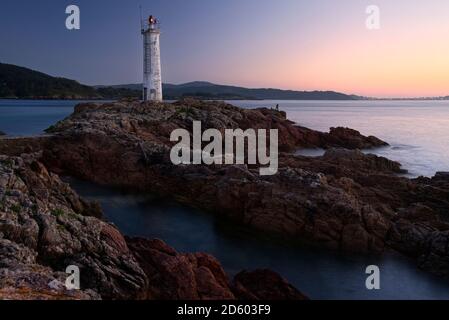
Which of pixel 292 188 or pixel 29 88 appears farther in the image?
pixel 29 88

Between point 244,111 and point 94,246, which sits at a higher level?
point 244,111

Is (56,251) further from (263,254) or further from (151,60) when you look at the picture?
(151,60)

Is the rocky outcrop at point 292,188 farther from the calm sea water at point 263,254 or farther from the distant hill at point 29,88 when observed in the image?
the distant hill at point 29,88

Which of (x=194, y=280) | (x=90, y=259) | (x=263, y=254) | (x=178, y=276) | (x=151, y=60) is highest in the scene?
(x=151, y=60)

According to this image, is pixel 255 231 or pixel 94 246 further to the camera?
pixel 255 231

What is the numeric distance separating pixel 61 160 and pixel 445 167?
100 ft

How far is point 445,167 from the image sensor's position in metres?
34.5

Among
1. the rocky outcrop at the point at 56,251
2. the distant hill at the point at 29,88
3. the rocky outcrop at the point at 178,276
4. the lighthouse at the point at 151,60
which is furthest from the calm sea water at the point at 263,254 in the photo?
the distant hill at the point at 29,88

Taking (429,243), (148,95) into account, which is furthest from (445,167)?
(148,95)

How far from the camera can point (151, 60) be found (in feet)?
145

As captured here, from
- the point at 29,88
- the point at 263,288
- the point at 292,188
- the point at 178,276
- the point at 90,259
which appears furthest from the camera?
the point at 29,88

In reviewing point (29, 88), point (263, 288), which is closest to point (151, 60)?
point (263, 288)

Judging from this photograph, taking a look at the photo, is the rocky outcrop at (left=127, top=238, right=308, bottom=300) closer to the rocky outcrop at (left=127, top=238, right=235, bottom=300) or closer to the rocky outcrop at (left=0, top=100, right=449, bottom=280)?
the rocky outcrop at (left=127, top=238, right=235, bottom=300)
